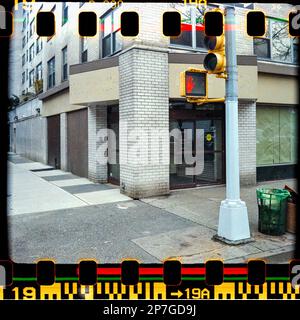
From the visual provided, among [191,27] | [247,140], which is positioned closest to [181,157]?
[247,140]

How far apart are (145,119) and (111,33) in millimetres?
3931

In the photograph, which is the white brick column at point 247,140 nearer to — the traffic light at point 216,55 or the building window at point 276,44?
the building window at point 276,44

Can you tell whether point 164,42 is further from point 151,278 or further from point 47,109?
point 47,109

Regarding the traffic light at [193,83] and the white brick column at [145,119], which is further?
the white brick column at [145,119]

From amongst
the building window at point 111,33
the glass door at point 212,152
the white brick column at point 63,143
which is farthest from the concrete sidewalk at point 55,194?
the building window at point 111,33

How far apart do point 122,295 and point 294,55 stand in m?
11.7

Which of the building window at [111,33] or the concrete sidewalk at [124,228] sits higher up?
the building window at [111,33]

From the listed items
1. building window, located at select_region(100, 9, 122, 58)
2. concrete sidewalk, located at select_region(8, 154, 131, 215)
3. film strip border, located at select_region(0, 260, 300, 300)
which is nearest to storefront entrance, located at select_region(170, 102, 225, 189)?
concrete sidewalk, located at select_region(8, 154, 131, 215)

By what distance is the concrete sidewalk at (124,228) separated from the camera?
4.90 m

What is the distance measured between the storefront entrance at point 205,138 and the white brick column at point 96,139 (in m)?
3.13

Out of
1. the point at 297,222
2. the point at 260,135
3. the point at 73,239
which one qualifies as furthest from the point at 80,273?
the point at 260,135

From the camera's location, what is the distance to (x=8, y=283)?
3.73 metres

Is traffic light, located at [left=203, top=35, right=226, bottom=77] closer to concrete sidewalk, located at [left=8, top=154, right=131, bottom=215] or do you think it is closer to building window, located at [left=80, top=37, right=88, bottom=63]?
concrete sidewalk, located at [left=8, top=154, right=131, bottom=215]

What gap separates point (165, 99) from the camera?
9062mm
